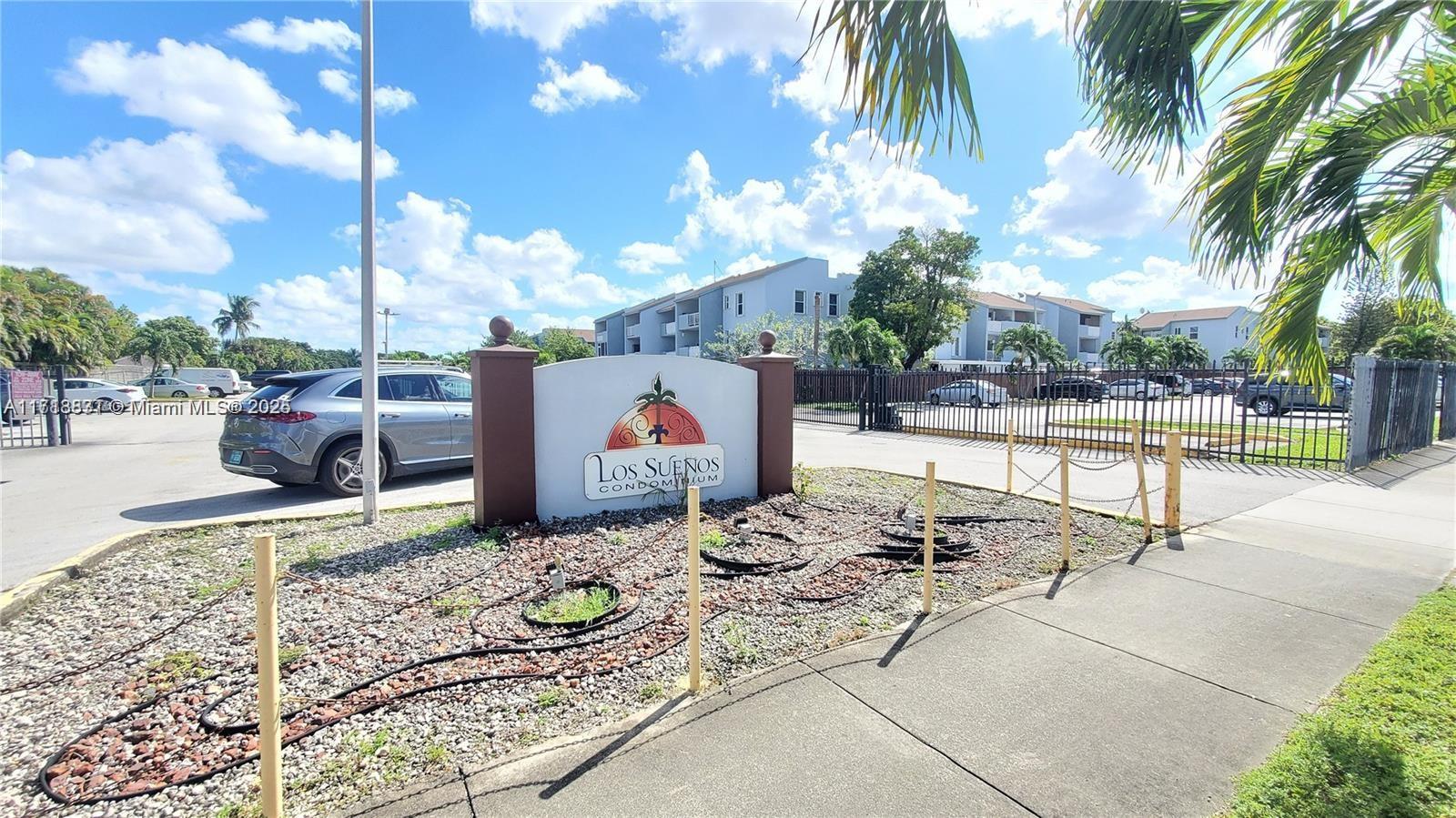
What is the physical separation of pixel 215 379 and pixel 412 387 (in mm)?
50810

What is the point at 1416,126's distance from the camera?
374 centimetres

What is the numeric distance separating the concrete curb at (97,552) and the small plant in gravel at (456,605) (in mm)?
2634

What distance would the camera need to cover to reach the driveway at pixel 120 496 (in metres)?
5.94

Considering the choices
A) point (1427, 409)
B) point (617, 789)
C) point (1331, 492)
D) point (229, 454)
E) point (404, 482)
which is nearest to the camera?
point (617, 789)

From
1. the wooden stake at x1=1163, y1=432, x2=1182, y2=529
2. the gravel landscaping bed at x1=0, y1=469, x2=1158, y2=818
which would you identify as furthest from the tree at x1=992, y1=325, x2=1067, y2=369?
the gravel landscaping bed at x1=0, y1=469, x2=1158, y2=818

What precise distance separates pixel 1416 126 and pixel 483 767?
6.51 metres

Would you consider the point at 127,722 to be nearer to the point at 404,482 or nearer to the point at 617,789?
the point at 617,789

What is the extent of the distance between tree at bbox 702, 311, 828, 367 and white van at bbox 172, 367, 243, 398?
123 feet

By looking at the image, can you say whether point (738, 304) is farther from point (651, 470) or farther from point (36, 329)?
point (651, 470)

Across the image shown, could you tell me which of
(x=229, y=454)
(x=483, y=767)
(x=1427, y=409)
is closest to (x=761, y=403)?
(x=483, y=767)

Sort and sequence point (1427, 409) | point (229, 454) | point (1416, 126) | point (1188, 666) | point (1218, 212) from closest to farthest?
point (1188, 666) < point (1416, 126) < point (1218, 212) < point (229, 454) < point (1427, 409)

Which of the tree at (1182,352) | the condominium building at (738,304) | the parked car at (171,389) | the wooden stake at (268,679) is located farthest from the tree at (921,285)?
the parked car at (171,389)

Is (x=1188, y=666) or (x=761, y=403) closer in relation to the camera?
(x=1188, y=666)

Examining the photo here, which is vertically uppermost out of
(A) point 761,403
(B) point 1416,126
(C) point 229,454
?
(B) point 1416,126
